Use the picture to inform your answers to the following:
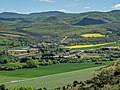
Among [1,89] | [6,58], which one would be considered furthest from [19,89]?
[6,58]

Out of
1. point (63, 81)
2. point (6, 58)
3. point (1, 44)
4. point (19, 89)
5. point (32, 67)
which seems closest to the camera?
point (19, 89)

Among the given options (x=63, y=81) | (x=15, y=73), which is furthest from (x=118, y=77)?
(x=15, y=73)

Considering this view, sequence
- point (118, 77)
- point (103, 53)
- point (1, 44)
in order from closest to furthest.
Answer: point (118, 77) < point (103, 53) < point (1, 44)

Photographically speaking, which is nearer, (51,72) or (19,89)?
(19,89)

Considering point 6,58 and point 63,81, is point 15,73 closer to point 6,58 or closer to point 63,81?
point 63,81

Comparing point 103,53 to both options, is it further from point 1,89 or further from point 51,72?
point 1,89

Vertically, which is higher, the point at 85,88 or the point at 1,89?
the point at 85,88
